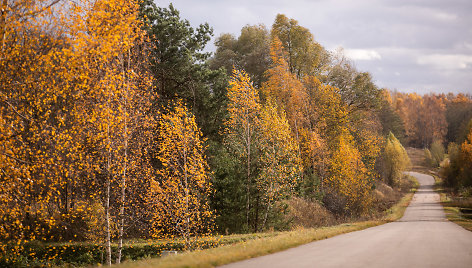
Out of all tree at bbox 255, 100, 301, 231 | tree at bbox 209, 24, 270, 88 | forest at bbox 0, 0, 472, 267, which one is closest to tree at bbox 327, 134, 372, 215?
forest at bbox 0, 0, 472, 267

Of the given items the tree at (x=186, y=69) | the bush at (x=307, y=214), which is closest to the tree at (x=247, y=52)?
the tree at (x=186, y=69)

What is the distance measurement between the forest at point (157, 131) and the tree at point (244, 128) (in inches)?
3.3

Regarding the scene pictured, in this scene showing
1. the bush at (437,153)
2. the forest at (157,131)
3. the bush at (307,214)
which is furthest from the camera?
the bush at (437,153)

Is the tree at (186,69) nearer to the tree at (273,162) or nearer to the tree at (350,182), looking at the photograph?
the tree at (273,162)

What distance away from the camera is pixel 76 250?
16.4 m

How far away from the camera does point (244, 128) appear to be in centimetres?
2220

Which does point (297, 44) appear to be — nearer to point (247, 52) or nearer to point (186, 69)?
point (247, 52)

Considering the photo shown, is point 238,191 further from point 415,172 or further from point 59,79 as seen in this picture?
point 415,172

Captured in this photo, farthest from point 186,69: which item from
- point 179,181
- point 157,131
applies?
point 179,181

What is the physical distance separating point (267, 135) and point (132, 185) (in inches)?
366

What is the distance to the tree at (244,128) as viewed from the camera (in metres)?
21.8

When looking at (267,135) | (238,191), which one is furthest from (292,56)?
(238,191)

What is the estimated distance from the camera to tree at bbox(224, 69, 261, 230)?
71.6 ft

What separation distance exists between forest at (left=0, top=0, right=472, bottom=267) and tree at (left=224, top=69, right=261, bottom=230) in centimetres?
8
